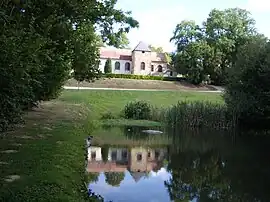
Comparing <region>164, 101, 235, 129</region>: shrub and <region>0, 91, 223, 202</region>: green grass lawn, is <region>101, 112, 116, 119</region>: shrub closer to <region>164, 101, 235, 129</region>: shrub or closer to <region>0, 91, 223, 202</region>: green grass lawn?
<region>164, 101, 235, 129</region>: shrub

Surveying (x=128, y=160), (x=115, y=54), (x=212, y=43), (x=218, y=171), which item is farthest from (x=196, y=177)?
(x=115, y=54)

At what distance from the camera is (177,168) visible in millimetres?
20016

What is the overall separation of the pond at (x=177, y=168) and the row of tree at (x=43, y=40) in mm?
4396

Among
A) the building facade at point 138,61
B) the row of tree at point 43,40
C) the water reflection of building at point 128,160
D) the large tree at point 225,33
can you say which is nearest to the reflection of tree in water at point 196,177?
the water reflection of building at point 128,160

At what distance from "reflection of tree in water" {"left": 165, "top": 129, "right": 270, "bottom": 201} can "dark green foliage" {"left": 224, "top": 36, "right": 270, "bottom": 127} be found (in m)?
7.11

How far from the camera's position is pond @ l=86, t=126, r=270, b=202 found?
49.6ft

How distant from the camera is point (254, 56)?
36.2m

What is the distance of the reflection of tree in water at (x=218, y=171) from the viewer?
15.5 m

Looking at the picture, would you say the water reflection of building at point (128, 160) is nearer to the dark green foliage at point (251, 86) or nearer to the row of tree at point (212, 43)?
the dark green foliage at point (251, 86)

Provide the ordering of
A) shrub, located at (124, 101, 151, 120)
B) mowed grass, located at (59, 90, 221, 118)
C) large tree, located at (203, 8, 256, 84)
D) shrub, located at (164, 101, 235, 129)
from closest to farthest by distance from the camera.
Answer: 1. shrub, located at (164, 101, 235, 129)
2. shrub, located at (124, 101, 151, 120)
3. mowed grass, located at (59, 90, 221, 118)
4. large tree, located at (203, 8, 256, 84)

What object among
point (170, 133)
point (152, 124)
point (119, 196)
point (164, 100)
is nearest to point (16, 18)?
point (119, 196)

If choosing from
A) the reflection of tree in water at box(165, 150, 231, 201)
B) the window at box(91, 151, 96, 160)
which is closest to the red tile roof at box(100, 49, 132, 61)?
the reflection of tree in water at box(165, 150, 231, 201)

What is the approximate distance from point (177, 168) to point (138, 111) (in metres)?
19.7

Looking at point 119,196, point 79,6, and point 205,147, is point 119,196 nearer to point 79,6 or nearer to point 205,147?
point 79,6
